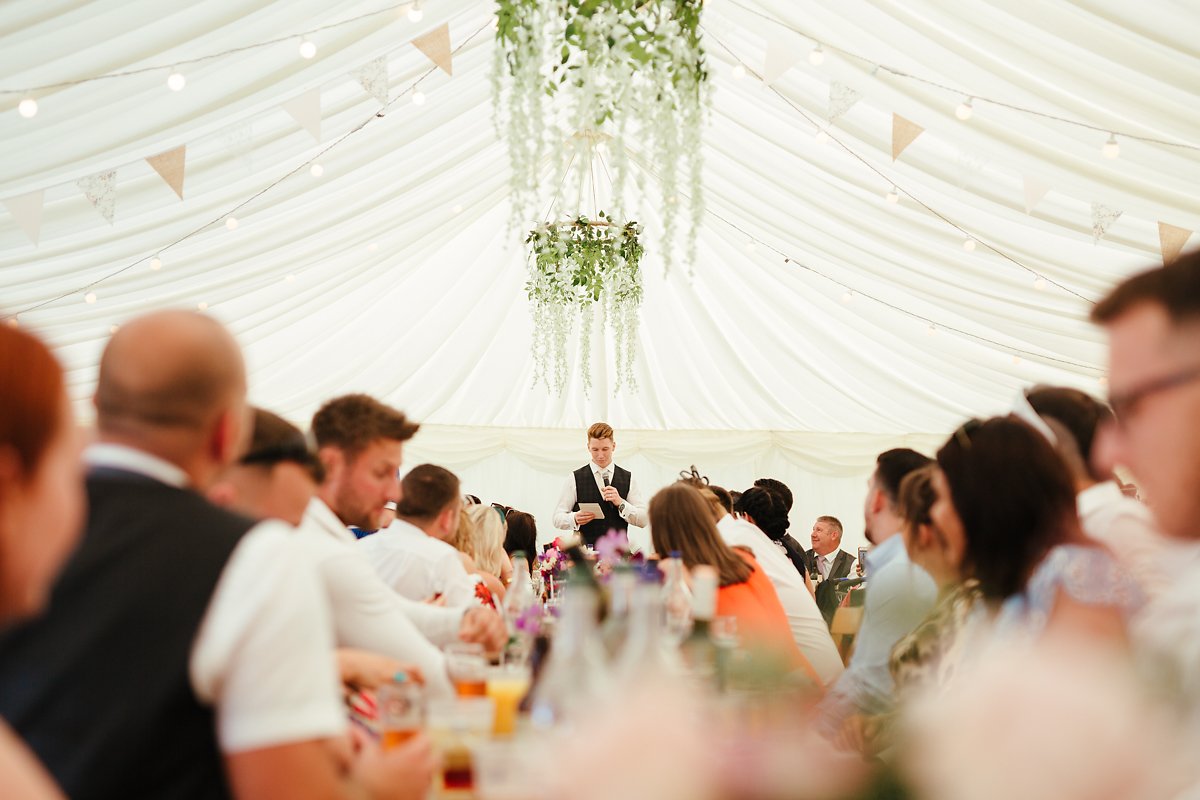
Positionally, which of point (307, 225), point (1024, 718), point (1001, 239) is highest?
point (307, 225)

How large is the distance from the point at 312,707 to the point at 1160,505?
1032 millimetres

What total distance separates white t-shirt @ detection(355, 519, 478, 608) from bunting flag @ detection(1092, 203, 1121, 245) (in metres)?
3.57

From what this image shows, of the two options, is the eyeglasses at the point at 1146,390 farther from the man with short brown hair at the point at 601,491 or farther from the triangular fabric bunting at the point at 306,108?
the man with short brown hair at the point at 601,491

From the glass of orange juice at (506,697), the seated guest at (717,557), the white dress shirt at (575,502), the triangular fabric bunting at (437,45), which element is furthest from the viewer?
the white dress shirt at (575,502)

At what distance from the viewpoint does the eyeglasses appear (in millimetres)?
1044

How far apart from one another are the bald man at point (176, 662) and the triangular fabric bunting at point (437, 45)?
3535 millimetres

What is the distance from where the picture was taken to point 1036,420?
2061 millimetres

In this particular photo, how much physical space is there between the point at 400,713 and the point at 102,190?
410 cm

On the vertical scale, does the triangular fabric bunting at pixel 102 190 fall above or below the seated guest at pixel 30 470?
Result: above

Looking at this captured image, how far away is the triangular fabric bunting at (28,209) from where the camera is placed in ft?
14.7

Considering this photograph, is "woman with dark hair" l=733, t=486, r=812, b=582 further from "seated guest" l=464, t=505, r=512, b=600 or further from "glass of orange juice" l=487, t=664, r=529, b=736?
"glass of orange juice" l=487, t=664, r=529, b=736

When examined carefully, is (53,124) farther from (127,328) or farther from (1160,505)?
(1160,505)

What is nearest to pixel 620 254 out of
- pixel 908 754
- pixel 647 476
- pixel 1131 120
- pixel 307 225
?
pixel 307 225

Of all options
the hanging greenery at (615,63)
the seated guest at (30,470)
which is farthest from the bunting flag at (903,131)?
the seated guest at (30,470)
